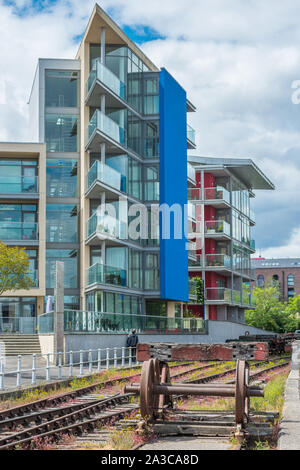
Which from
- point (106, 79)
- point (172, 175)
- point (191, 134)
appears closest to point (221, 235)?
point (191, 134)

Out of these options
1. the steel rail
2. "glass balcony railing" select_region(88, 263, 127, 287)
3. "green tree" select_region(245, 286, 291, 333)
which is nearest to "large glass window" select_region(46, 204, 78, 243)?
"glass balcony railing" select_region(88, 263, 127, 287)

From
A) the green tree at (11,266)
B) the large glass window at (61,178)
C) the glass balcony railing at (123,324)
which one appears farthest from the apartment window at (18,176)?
the glass balcony railing at (123,324)

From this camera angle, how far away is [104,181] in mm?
38156

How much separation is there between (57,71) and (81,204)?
29.6 ft

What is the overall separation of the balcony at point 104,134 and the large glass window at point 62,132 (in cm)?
261

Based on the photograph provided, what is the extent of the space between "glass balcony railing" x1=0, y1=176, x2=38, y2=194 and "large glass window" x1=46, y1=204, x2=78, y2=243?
210cm

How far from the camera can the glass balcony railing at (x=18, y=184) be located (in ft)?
133

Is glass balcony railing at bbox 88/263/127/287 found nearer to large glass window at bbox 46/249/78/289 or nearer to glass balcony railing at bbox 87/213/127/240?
glass balcony railing at bbox 87/213/127/240

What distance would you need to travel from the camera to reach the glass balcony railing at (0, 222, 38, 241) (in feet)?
131

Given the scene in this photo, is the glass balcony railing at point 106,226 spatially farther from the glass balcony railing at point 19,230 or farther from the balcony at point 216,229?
the balcony at point 216,229

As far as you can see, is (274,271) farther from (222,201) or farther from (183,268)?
(183,268)

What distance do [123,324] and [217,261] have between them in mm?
21725

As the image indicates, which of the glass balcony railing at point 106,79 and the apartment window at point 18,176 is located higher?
the glass balcony railing at point 106,79

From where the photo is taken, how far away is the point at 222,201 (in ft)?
184
